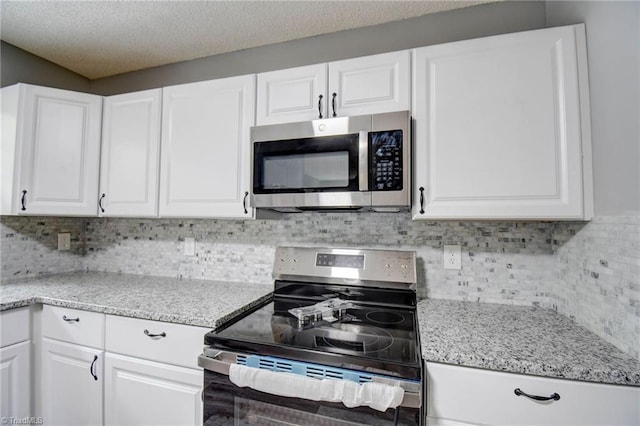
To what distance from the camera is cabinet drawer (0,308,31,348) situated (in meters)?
1.41

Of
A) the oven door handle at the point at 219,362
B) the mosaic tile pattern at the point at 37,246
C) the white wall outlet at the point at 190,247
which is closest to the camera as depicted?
the oven door handle at the point at 219,362

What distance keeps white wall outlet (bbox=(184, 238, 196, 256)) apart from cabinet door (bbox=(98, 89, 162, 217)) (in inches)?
12.9

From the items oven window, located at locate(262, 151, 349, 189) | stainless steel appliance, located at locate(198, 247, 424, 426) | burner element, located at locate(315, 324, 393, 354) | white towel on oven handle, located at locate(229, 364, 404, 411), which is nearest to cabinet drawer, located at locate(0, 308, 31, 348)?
stainless steel appliance, located at locate(198, 247, 424, 426)

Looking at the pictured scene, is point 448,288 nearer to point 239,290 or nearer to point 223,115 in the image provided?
point 239,290

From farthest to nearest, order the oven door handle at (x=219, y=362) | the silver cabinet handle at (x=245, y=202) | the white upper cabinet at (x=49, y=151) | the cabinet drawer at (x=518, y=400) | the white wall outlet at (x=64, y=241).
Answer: the white wall outlet at (x=64, y=241) < the white upper cabinet at (x=49, y=151) < the silver cabinet handle at (x=245, y=202) < the oven door handle at (x=219, y=362) < the cabinet drawer at (x=518, y=400)

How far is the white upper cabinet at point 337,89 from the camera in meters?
1.36

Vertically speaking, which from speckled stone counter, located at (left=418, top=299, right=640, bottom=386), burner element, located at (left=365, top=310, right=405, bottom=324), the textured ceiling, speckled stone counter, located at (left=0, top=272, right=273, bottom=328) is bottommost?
burner element, located at (left=365, top=310, right=405, bottom=324)

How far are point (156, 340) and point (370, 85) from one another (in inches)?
57.8

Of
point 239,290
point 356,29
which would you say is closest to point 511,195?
point 356,29

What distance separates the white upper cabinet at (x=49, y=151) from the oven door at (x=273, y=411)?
1478mm

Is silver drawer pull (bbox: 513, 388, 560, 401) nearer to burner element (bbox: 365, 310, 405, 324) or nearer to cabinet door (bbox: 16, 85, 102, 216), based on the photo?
burner element (bbox: 365, 310, 405, 324)

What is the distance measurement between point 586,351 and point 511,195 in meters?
0.57

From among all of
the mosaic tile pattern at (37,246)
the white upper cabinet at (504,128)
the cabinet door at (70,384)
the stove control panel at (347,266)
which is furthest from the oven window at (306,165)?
the mosaic tile pattern at (37,246)

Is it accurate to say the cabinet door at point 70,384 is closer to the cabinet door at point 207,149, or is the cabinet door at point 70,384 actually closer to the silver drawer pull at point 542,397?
the cabinet door at point 207,149
